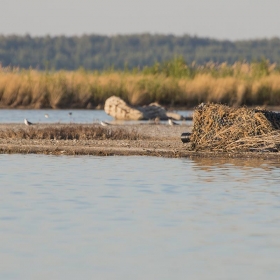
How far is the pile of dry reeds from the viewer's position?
61.4 ft

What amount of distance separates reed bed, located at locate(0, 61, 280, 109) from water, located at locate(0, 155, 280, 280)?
20.1 metres

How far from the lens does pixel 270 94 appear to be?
39500 mm

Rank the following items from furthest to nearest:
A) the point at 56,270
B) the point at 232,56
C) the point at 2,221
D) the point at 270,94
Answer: the point at 232,56
the point at 270,94
the point at 2,221
the point at 56,270

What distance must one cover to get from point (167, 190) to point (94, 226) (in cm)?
310

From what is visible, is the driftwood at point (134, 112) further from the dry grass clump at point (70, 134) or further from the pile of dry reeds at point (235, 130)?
the pile of dry reeds at point (235, 130)

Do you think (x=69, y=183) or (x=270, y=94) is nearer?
(x=69, y=183)

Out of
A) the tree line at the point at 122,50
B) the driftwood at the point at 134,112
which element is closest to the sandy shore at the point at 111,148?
the driftwood at the point at 134,112

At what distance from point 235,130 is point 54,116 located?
13844 millimetres

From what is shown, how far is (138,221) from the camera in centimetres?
1054

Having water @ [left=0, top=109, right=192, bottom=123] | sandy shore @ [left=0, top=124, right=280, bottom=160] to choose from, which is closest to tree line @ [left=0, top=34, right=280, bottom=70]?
water @ [left=0, top=109, right=192, bottom=123]

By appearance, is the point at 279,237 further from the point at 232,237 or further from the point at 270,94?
the point at 270,94

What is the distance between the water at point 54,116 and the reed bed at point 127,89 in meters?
1.44

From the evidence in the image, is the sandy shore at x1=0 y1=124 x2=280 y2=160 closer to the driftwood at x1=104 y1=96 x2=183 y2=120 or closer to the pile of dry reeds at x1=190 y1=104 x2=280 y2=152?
the pile of dry reeds at x1=190 y1=104 x2=280 y2=152

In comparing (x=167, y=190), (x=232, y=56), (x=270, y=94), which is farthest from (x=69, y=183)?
(x=232, y=56)
